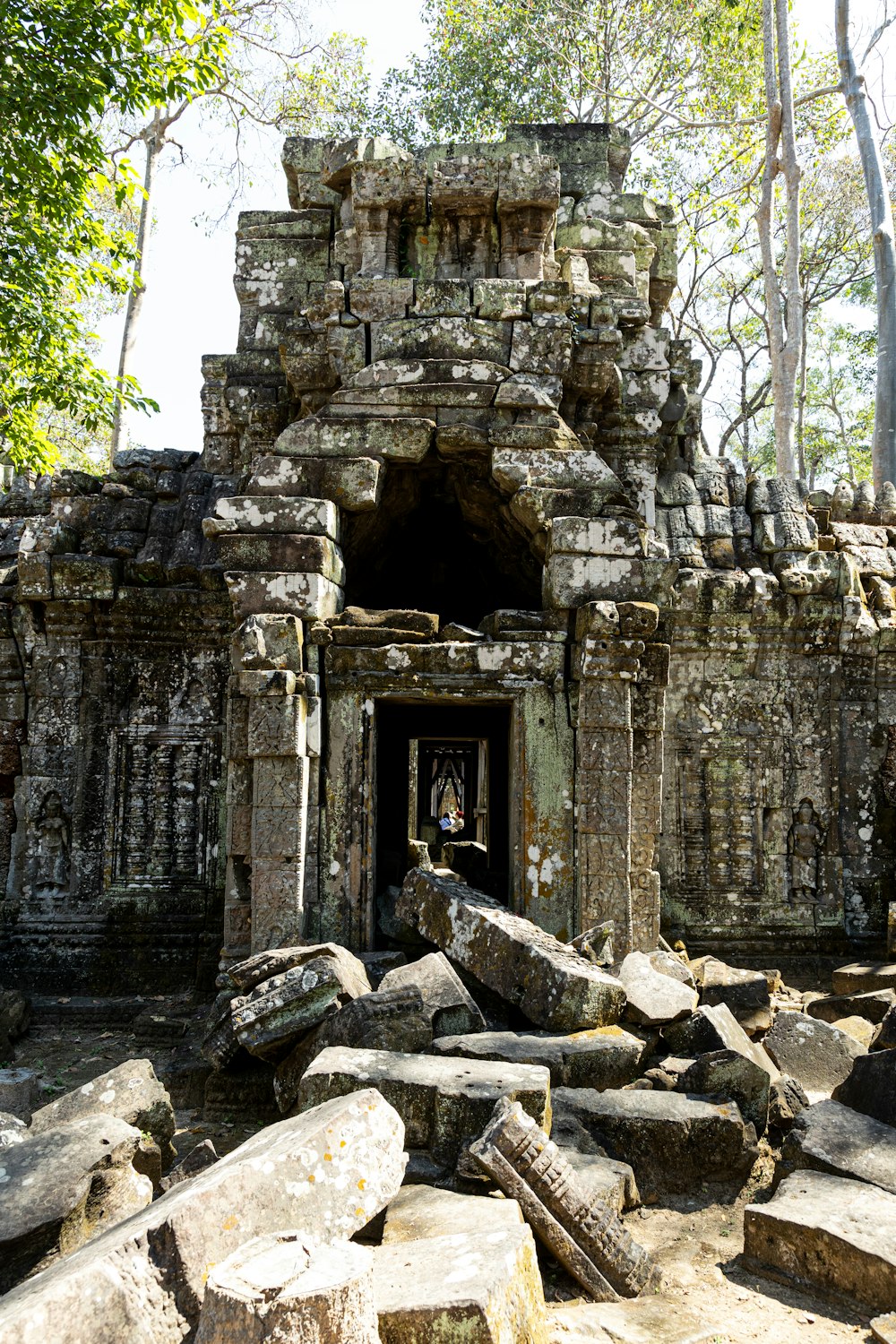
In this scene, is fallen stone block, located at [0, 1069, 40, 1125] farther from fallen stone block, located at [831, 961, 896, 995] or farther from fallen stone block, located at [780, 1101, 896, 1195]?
fallen stone block, located at [831, 961, 896, 995]

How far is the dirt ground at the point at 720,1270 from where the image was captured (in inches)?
121

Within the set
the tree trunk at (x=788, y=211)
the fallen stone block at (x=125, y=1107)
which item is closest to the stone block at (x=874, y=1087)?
the fallen stone block at (x=125, y=1107)

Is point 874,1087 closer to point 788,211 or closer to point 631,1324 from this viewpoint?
point 631,1324

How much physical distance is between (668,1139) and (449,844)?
561 centimetres

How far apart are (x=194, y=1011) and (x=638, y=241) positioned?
7429 mm

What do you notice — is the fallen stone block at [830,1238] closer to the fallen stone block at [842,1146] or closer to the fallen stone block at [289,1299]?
the fallen stone block at [842,1146]

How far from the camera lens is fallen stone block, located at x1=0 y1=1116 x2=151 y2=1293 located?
3.02 meters

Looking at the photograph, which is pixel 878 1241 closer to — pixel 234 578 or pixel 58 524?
pixel 234 578

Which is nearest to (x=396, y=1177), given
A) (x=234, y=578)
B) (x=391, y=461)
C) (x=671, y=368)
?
(x=234, y=578)

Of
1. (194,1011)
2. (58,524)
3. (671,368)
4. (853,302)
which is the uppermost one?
(853,302)

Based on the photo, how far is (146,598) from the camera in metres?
7.36

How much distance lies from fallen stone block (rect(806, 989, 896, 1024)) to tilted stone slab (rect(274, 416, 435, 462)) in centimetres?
430

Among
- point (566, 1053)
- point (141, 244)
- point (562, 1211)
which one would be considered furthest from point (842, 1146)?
point (141, 244)

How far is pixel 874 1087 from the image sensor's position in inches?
164
